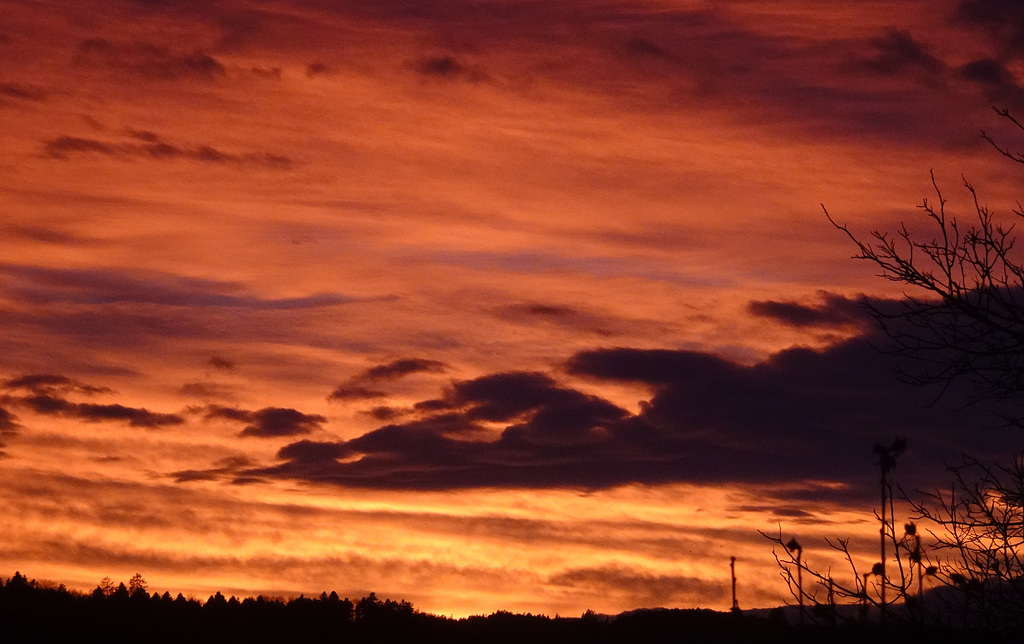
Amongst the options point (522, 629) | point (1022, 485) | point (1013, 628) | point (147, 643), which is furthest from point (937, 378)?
point (522, 629)

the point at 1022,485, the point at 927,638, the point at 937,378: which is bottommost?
the point at 927,638

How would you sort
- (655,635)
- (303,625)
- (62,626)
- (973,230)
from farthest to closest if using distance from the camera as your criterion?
(655,635), (303,625), (62,626), (973,230)

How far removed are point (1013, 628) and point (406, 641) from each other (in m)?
79.4

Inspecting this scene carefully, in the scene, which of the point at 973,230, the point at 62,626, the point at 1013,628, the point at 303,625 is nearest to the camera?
the point at 1013,628

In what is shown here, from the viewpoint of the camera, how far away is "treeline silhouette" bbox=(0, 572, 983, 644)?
7831 cm

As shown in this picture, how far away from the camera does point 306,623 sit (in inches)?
3327

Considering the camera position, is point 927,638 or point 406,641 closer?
point 927,638

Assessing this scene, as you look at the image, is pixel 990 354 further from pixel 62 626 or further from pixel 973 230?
pixel 62 626

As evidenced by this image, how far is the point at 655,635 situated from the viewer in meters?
91.6

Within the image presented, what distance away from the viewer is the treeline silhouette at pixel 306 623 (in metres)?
78.3

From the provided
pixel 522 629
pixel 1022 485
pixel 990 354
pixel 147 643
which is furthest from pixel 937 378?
pixel 522 629

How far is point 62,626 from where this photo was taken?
253 ft

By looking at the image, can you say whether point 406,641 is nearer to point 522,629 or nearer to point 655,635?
point 522,629

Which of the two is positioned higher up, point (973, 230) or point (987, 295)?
point (973, 230)
